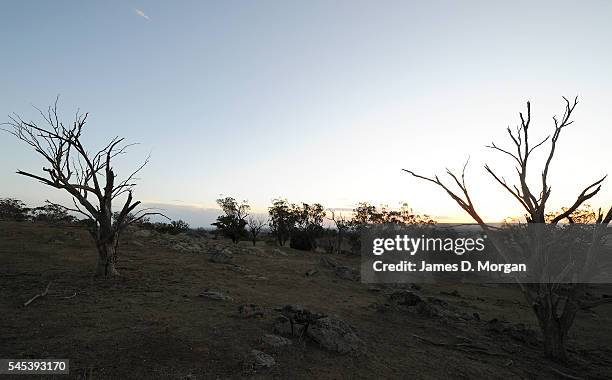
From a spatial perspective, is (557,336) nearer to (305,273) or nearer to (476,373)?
(476,373)

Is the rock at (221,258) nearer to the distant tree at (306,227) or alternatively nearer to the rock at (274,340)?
the rock at (274,340)

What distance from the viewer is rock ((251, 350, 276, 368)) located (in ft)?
23.6

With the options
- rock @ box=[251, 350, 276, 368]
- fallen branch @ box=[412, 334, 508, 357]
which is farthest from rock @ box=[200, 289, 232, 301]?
fallen branch @ box=[412, 334, 508, 357]

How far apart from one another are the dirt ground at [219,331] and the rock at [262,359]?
16 centimetres

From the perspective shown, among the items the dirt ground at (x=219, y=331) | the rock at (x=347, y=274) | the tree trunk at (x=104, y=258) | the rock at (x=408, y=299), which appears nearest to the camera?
the dirt ground at (x=219, y=331)

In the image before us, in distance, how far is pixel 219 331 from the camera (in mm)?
8781

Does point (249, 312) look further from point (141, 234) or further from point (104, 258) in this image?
point (141, 234)

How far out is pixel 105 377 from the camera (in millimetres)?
6113

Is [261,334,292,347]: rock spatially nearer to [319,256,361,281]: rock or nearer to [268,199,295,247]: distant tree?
[319,256,361,281]: rock

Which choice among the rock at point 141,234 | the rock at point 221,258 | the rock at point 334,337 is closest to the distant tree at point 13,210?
the rock at point 141,234

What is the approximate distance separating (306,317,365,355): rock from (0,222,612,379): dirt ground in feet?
0.82

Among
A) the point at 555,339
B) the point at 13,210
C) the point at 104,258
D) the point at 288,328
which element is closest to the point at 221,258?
the point at 104,258

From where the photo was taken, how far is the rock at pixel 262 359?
23.6 ft

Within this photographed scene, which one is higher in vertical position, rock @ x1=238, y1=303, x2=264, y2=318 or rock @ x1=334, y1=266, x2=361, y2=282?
rock @ x1=238, y1=303, x2=264, y2=318
